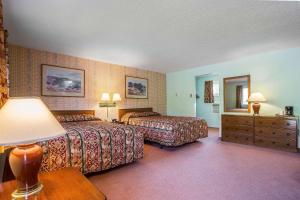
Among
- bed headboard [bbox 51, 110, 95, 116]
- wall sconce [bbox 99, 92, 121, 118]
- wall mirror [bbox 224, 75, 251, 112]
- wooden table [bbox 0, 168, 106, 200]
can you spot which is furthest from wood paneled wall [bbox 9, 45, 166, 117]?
wooden table [bbox 0, 168, 106, 200]

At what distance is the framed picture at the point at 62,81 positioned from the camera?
3.77 metres

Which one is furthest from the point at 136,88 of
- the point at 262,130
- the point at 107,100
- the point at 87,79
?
the point at 262,130

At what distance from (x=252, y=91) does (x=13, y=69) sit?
18.7ft

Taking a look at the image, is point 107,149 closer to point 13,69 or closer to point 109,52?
point 109,52

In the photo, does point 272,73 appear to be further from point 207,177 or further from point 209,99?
point 207,177

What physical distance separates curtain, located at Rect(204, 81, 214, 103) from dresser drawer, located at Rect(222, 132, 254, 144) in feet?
7.98

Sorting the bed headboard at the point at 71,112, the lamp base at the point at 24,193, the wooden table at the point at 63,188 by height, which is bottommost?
the wooden table at the point at 63,188

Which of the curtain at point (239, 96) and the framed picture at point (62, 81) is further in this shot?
the curtain at point (239, 96)

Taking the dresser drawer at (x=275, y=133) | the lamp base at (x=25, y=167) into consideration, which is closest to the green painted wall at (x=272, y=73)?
the dresser drawer at (x=275, y=133)

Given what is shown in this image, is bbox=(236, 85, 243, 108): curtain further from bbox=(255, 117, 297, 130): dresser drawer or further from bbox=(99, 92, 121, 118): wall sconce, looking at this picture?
bbox=(99, 92, 121, 118): wall sconce

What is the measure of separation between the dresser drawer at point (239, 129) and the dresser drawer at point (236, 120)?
82mm

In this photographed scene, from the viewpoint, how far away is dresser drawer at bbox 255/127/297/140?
343 cm

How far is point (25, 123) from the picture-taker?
90 centimetres

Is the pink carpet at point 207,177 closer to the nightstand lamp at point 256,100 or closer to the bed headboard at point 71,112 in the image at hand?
the nightstand lamp at point 256,100
